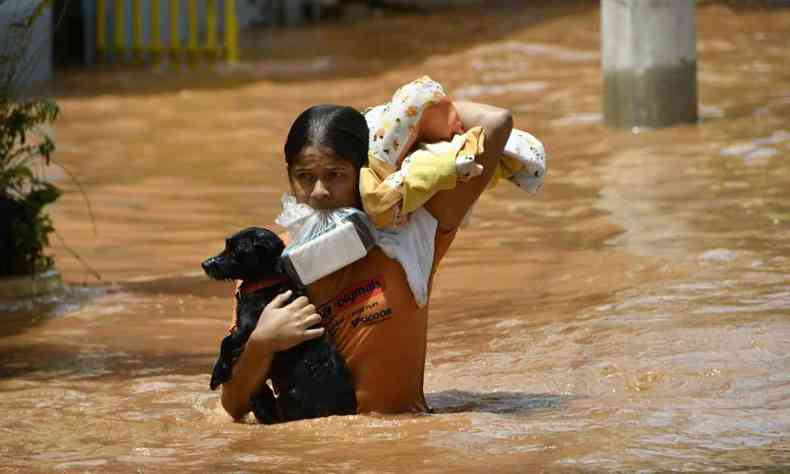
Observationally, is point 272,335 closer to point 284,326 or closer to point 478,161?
point 284,326

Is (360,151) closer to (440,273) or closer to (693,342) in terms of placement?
(693,342)

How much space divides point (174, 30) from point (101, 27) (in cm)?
82

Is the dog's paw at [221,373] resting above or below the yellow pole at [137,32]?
above

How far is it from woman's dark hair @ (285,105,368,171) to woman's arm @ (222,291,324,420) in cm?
42

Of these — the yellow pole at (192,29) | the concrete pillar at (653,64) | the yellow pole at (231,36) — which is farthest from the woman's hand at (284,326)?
the yellow pole at (192,29)

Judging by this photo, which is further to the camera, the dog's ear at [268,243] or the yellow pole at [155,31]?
the yellow pole at [155,31]

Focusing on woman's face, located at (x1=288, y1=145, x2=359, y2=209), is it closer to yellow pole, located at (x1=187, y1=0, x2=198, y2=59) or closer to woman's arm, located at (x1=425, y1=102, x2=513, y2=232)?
woman's arm, located at (x1=425, y1=102, x2=513, y2=232)

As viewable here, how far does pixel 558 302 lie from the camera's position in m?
7.15

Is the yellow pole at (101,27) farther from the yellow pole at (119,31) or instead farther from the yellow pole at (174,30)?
the yellow pole at (174,30)

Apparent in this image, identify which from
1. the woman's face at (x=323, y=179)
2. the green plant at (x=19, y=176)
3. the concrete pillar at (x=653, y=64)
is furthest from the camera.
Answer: the concrete pillar at (x=653, y=64)

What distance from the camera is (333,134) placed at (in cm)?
451

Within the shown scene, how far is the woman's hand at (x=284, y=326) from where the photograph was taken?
4527mm

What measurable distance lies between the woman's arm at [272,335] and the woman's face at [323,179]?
0.30 meters

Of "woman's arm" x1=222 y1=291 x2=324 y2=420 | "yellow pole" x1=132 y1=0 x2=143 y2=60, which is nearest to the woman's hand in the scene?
"woman's arm" x1=222 y1=291 x2=324 y2=420
